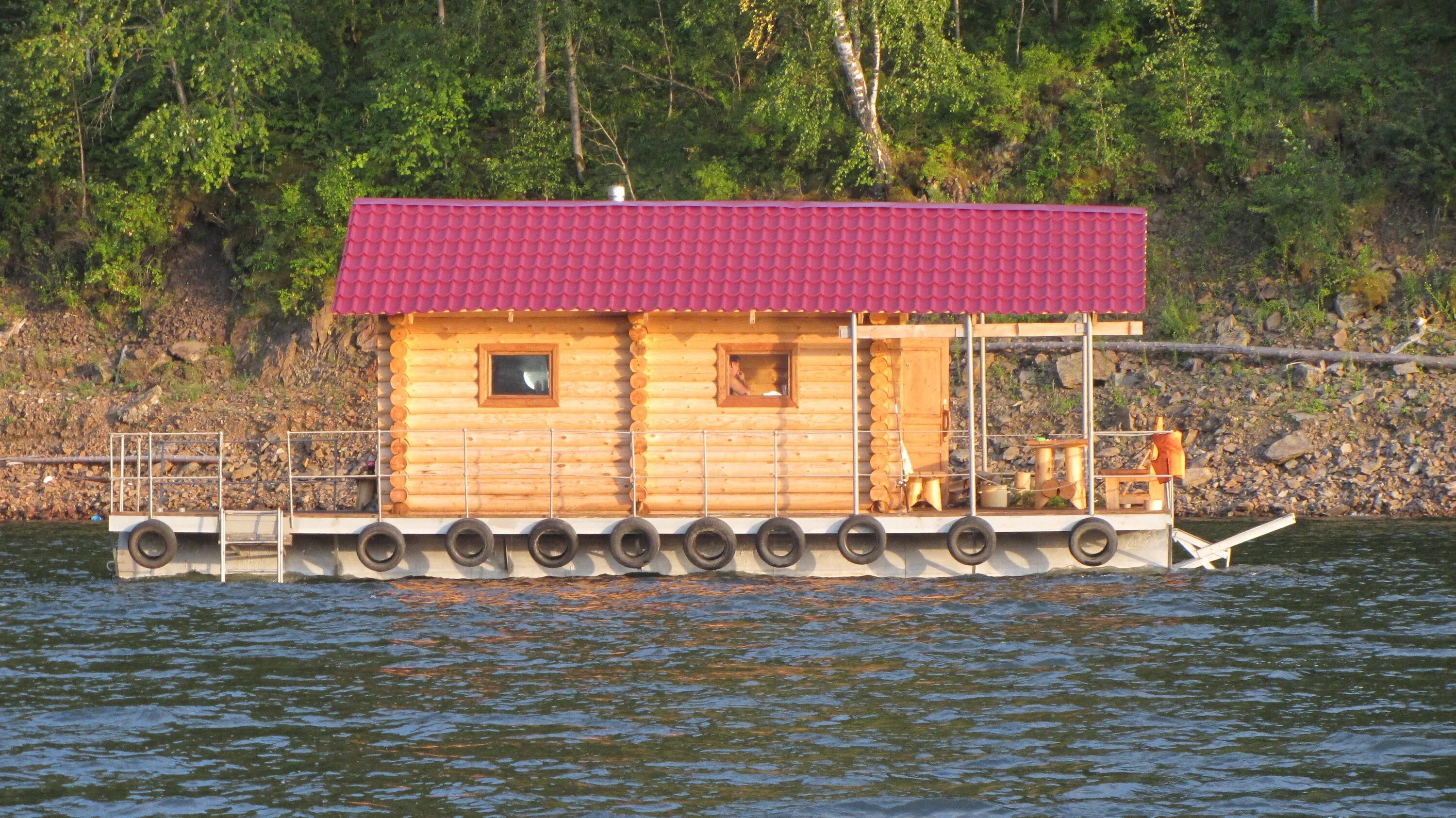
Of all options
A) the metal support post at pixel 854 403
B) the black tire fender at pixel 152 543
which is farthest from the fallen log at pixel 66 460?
the metal support post at pixel 854 403

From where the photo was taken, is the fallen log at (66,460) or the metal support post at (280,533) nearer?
the metal support post at (280,533)

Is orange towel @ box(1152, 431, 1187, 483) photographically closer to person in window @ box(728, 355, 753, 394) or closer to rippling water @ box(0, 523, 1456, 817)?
rippling water @ box(0, 523, 1456, 817)

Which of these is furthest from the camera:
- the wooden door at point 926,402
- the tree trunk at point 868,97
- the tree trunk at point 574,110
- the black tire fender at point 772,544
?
the tree trunk at point 574,110

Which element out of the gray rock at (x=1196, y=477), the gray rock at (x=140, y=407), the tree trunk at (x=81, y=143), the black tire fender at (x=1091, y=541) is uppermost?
the tree trunk at (x=81, y=143)

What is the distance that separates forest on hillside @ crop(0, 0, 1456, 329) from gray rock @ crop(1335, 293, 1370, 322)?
57cm

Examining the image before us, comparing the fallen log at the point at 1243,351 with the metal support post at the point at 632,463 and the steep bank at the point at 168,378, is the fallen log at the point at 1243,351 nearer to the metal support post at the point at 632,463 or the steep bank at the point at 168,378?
the metal support post at the point at 632,463

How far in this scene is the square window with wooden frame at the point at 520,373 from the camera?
2191 cm

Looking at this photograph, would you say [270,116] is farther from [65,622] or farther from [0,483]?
[65,622]

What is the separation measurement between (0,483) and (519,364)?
14.8 m

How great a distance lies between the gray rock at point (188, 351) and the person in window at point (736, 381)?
711 inches

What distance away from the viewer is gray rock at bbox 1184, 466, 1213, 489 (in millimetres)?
29250

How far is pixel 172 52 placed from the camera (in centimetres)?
3534

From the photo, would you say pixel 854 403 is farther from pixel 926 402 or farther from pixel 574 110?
pixel 574 110

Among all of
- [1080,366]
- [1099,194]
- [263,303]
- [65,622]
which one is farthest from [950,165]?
[65,622]
